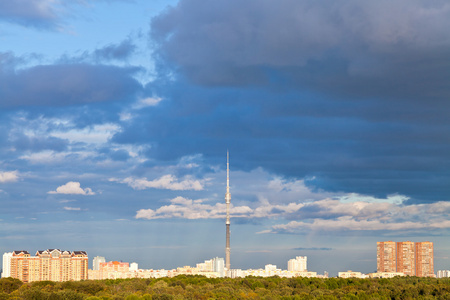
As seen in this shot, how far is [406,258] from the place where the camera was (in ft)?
590

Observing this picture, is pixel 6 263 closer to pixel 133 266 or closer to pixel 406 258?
pixel 133 266

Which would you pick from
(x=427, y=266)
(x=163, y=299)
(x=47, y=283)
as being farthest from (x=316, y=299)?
(x=427, y=266)

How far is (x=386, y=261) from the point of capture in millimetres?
182250

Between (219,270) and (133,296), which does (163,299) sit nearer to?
(133,296)

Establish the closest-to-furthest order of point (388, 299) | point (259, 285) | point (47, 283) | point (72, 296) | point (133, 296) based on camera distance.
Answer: point (133, 296), point (72, 296), point (388, 299), point (47, 283), point (259, 285)

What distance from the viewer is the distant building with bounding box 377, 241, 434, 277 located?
580 feet

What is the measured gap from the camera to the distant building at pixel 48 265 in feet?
549

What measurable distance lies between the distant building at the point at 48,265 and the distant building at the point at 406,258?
9304cm

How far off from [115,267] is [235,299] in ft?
400

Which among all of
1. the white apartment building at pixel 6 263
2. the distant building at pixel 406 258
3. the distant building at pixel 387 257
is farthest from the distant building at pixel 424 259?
the white apartment building at pixel 6 263

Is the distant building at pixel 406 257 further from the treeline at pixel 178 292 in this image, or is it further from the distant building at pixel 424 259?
the treeline at pixel 178 292

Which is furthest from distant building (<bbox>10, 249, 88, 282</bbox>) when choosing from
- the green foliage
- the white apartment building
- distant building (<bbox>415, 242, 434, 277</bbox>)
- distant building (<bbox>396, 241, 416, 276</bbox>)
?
distant building (<bbox>415, 242, 434, 277</bbox>)

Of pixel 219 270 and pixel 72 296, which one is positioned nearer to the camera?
pixel 72 296

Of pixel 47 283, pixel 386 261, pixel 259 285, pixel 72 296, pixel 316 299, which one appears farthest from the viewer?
pixel 386 261
